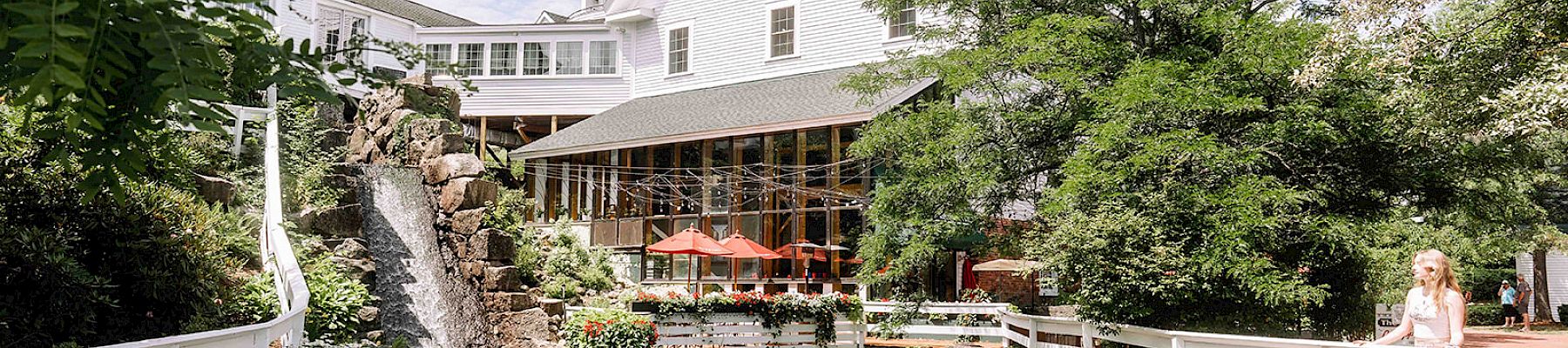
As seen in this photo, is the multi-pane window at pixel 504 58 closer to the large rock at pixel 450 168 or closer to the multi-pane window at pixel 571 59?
the multi-pane window at pixel 571 59

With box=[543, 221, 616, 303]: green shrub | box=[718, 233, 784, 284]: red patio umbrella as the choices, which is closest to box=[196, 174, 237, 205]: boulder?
box=[543, 221, 616, 303]: green shrub

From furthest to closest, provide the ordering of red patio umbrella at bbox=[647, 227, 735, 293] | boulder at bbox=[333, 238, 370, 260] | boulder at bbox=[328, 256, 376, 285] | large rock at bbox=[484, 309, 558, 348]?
red patio umbrella at bbox=[647, 227, 735, 293]
large rock at bbox=[484, 309, 558, 348]
boulder at bbox=[333, 238, 370, 260]
boulder at bbox=[328, 256, 376, 285]

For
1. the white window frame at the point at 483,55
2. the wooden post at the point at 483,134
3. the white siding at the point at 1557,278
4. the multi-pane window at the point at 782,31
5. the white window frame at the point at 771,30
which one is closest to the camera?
the white window frame at the point at 771,30

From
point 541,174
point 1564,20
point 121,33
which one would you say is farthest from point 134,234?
point 541,174

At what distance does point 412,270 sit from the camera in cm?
1817

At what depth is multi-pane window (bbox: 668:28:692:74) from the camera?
3262cm

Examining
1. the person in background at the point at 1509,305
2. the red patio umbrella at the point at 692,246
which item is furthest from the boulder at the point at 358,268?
the person in background at the point at 1509,305

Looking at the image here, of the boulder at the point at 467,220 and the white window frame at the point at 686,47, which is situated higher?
the white window frame at the point at 686,47

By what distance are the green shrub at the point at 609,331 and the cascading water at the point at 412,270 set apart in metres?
1.95

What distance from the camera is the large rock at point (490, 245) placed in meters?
18.3

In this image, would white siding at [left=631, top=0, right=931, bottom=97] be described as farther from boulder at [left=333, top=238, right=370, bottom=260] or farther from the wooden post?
boulder at [left=333, top=238, right=370, bottom=260]

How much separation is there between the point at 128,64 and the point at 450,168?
15.6 meters

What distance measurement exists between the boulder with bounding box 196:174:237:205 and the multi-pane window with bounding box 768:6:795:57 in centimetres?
1688

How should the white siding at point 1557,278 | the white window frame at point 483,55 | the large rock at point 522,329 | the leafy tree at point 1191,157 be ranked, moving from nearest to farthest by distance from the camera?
the leafy tree at point 1191,157 → the large rock at point 522,329 → the white window frame at point 483,55 → the white siding at point 1557,278
